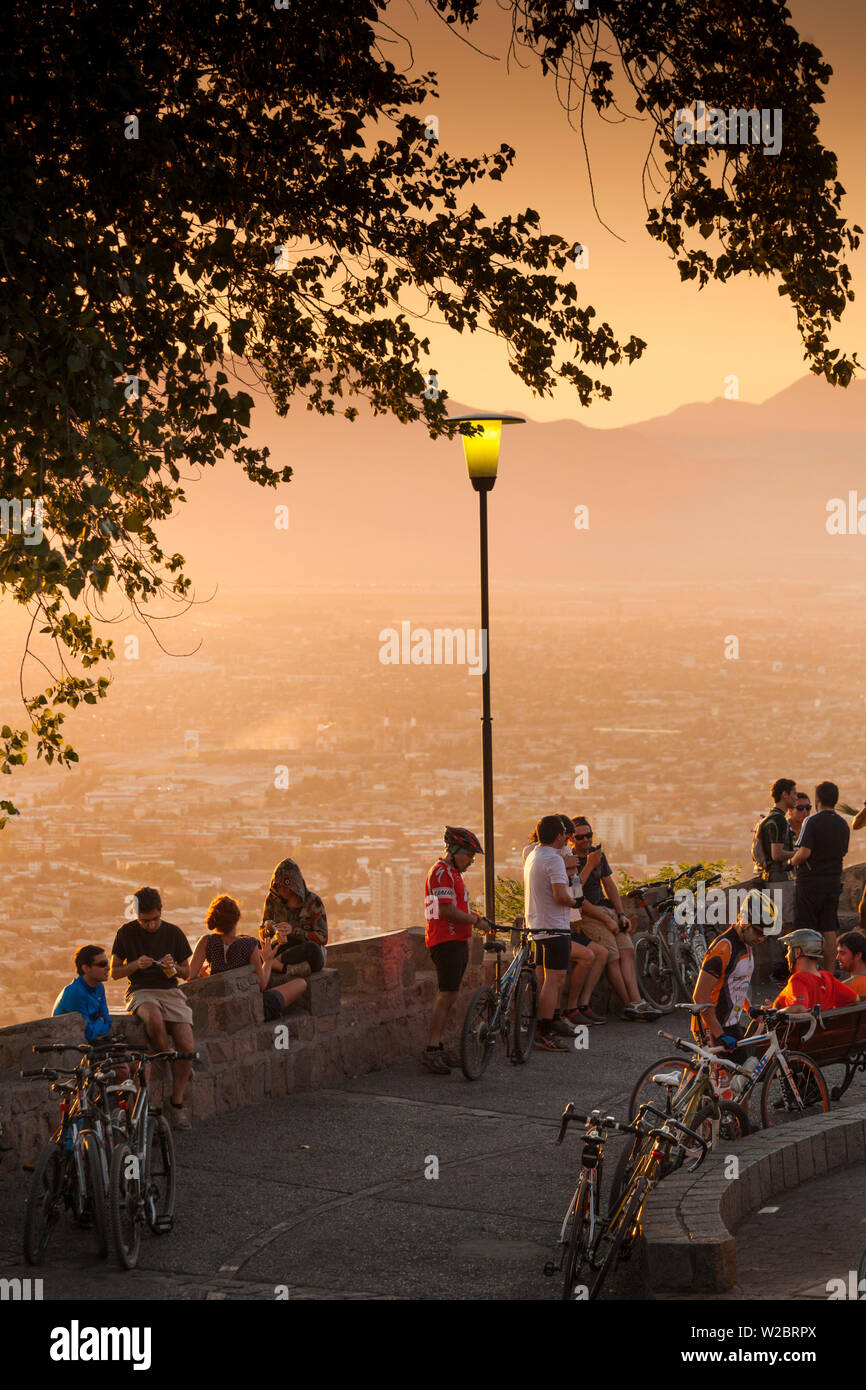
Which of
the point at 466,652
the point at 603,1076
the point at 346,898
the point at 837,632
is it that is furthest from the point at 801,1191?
the point at 837,632

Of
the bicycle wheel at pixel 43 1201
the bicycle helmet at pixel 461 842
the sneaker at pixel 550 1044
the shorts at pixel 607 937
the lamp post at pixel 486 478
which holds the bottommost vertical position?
the sneaker at pixel 550 1044

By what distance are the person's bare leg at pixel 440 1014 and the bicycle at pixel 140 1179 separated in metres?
3.35

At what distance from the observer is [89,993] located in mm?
10164

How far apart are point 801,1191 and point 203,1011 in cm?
432

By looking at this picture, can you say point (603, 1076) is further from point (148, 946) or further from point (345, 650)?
point (345, 650)

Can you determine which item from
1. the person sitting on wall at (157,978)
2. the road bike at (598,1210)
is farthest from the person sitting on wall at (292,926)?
the road bike at (598,1210)

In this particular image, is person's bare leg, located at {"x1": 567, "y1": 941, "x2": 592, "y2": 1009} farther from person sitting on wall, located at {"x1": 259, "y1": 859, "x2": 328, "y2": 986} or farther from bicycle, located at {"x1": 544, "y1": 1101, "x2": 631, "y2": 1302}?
bicycle, located at {"x1": 544, "y1": 1101, "x2": 631, "y2": 1302}

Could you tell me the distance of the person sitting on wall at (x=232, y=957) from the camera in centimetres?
1210

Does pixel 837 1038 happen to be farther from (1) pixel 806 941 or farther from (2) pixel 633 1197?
(2) pixel 633 1197

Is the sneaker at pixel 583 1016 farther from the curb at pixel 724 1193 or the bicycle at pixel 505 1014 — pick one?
the curb at pixel 724 1193

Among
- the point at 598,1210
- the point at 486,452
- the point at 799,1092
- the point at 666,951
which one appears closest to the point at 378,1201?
the point at 598,1210

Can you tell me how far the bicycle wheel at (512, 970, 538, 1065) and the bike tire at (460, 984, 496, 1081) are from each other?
372 mm

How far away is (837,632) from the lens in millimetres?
165375

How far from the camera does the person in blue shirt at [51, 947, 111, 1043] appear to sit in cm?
1002
